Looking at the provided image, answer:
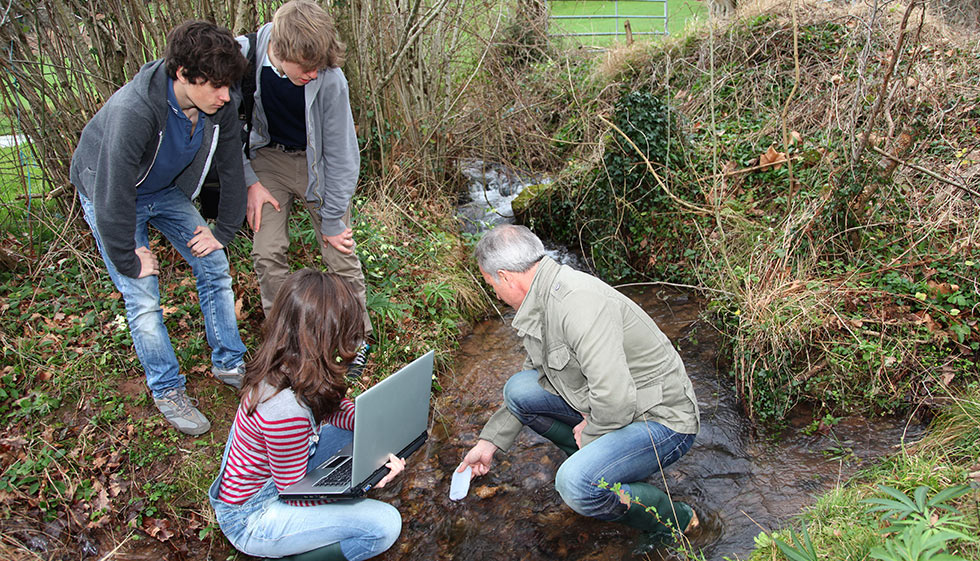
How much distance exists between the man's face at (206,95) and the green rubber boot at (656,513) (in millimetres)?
2630

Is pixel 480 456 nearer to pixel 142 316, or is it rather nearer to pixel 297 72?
pixel 142 316

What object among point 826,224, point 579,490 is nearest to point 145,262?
point 579,490

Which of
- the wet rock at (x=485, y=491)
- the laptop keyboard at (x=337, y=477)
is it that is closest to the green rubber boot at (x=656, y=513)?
the wet rock at (x=485, y=491)

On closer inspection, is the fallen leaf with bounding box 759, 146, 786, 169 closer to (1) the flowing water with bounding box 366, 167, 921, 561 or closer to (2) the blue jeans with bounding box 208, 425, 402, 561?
(1) the flowing water with bounding box 366, 167, 921, 561

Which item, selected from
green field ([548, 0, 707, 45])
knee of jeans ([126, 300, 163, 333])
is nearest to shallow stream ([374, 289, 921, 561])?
knee of jeans ([126, 300, 163, 333])

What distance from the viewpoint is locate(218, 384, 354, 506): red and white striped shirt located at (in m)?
2.42

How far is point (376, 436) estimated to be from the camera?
2627mm

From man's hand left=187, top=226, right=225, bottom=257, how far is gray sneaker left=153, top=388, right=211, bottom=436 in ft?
2.56

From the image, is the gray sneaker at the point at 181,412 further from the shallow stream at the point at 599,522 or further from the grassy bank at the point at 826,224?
the grassy bank at the point at 826,224

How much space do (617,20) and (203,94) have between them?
416 inches

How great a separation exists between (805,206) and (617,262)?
1752 mm

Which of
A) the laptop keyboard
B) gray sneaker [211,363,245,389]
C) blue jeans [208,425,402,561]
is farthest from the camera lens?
gray sneaker [211,363,245,389]

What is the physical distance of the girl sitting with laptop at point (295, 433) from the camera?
2.44 meters

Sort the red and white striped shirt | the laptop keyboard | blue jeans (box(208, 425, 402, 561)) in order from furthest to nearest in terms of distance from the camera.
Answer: the laptop keyboard < blue jeans (box(208, 425, 402, 561)) < the red and white striped shirt
